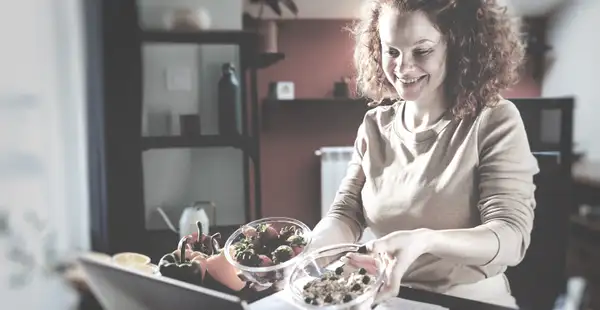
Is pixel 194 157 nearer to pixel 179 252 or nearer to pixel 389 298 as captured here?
pixel 179 252

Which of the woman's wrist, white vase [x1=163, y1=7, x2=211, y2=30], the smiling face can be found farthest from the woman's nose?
white vase [x1=163, y1=7, x2=211, y2=30]

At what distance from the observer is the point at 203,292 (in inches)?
21.1

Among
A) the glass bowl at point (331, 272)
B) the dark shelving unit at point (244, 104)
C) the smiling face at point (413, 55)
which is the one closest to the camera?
the glass bowl at point (331, 272)

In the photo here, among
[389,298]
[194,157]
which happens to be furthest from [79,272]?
[389,298]

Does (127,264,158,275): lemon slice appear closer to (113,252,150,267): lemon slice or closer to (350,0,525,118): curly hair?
(113,252,150,267): lemon slice

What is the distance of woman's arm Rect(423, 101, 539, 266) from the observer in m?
0.72

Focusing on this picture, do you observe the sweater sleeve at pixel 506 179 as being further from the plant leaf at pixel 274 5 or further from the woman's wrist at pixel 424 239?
the plant leaf at pixel 274 5

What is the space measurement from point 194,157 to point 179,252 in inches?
7.3

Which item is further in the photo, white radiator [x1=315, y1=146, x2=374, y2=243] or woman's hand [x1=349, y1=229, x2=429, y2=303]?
white radiator [x1=315, y1=146, x2=374, y2=243]

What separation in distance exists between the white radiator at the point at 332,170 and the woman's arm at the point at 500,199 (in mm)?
148

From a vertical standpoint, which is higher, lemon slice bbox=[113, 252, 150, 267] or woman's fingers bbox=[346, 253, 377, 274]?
woman's fingers bbox=[346, 253, 377, 274]

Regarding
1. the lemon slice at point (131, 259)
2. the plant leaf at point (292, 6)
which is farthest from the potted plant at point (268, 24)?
the lemon slice at point (131, 259)

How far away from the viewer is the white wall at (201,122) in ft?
2.96

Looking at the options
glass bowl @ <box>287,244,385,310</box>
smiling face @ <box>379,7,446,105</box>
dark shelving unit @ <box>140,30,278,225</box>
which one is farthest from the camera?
dark shelving unit @ <box>140,30,278,225</box>
